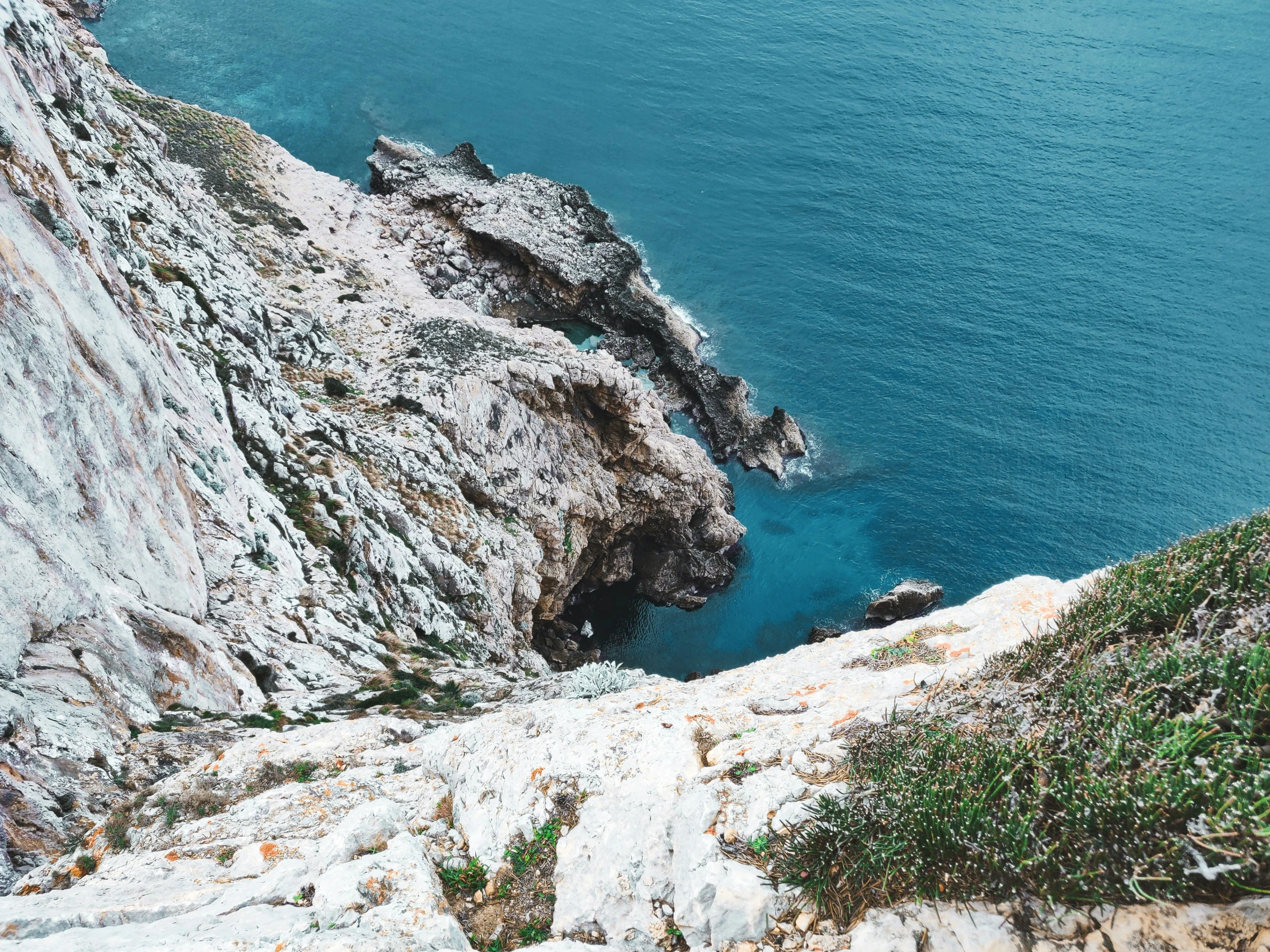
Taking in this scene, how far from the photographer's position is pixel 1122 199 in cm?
8700

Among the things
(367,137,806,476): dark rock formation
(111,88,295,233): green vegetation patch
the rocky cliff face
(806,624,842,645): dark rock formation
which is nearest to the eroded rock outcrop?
the rocky cliff face

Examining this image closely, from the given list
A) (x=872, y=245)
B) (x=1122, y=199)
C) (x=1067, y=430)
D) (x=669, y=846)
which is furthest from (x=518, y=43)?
(x=669, y=846)

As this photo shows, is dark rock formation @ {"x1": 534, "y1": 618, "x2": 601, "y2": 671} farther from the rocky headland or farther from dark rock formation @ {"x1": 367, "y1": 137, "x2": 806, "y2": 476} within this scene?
dark rock formation @ {"x1": 367, "y1": 137, "x2": 806, "y2": 476}

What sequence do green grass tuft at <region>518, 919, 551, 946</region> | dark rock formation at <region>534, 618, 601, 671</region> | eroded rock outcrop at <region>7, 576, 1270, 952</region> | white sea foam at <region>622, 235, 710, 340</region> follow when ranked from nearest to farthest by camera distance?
eroded rock outcrop at <region>7, 576, 1270, 952</region> → green grass tuft at <region>518, 919, 551, 946</region> → dark rock formation at <region>534, 618, 601, 671</region> → white sea foam at <region>622, 235, 710, 340</region>

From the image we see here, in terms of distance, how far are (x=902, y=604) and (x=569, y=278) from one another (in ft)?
144

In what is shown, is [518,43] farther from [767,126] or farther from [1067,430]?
[1067,430]

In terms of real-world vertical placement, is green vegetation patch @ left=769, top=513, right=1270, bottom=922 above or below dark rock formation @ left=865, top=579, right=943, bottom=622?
below

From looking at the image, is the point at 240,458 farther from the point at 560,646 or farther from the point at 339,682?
the point at 560,646

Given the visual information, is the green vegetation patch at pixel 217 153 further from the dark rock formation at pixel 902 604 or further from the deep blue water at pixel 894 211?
the dark rock formation at pixel 902 604

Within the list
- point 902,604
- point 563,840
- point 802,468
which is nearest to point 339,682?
point 563,840

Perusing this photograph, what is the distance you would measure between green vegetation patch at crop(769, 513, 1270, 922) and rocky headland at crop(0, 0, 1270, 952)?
4.0 inches

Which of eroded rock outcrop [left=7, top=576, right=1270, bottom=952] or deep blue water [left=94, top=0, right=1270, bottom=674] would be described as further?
deep blue water [left=94, top=0, right=1270, bottom=674]

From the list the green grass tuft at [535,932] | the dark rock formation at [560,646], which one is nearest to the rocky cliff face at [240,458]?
the dark rock formation at [560,646]

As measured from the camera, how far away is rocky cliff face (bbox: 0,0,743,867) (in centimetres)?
1753
